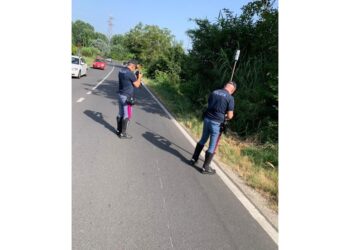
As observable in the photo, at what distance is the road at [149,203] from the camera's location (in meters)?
3.73

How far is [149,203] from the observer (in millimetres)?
4547

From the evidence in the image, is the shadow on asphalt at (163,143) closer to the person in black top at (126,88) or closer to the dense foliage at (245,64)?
the person in black top at (126,88)

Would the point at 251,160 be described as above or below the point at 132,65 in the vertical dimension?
below

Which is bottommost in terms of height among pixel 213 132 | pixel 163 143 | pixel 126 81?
pixel 163 143

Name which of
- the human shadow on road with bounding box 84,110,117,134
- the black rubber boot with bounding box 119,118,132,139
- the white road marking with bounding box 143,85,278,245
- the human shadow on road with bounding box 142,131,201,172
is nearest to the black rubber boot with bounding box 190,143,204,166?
the human shadow on road with bounding box 142,131,201,172

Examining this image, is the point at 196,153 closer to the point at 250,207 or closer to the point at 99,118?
the point at 250,207

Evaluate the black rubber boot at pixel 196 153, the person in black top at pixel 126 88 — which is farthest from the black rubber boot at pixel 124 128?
the black rubber boot at pixel 196 153

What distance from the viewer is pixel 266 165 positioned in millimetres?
7336

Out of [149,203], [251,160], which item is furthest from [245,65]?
[149,203]

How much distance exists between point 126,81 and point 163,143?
1.76 metres

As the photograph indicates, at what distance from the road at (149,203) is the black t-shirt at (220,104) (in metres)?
1.13
